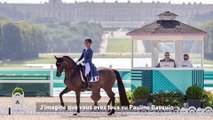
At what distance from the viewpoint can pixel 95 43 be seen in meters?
157

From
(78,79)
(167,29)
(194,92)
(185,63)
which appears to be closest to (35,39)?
(167,29)

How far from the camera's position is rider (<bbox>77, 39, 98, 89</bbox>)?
63.8 feet

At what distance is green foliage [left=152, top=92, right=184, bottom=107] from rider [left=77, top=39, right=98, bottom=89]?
87.3 inches

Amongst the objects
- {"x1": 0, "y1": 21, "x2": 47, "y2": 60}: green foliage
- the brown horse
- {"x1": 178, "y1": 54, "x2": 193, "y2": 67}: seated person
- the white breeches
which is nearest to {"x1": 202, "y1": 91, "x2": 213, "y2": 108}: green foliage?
{"x1": 178, "y1": 54, "x2": 193, "y2": 67}: seated person

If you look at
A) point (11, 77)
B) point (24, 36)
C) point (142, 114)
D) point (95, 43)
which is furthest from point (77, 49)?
point (142, 114)

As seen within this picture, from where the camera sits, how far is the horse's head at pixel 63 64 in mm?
19531

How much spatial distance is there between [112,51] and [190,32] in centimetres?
13918

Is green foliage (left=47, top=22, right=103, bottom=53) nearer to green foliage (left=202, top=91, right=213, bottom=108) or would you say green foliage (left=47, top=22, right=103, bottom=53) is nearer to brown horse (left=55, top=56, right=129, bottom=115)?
green foliage (left=202, top=91, right=213, bottom=108)

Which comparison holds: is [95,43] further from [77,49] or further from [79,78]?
[79,78]

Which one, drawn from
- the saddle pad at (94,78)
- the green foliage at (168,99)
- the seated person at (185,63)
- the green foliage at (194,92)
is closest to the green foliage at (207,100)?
the green foliage at (194,92)

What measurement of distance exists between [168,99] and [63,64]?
124 inches

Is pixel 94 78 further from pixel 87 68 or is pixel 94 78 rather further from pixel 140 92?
pixel 140 92

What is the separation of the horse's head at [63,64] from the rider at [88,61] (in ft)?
0.88

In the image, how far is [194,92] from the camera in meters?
21.0
